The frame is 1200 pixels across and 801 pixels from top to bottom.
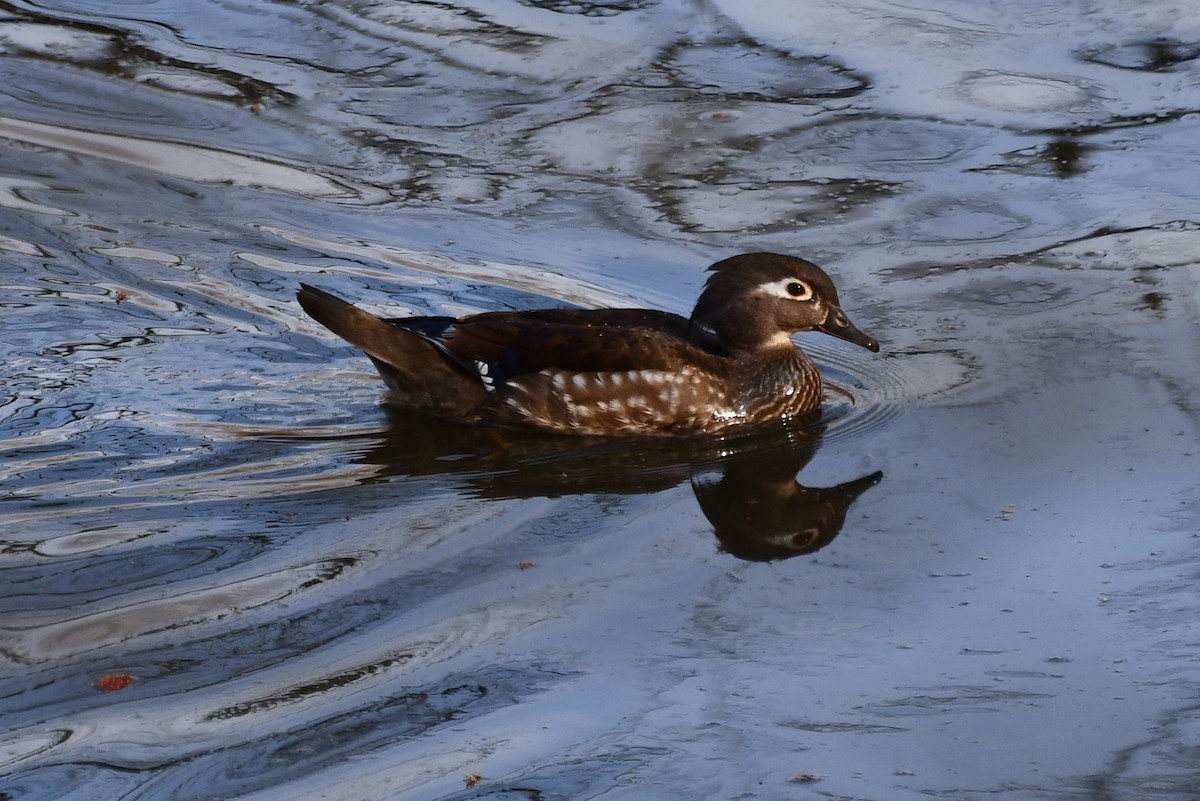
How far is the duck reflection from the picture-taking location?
682 cm

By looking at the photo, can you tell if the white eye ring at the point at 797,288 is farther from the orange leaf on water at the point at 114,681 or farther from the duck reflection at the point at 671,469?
the orange leaf on water at the point at 114,681

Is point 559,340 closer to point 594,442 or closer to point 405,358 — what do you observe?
point 594,442

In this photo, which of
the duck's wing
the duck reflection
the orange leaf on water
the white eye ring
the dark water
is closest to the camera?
the dark water

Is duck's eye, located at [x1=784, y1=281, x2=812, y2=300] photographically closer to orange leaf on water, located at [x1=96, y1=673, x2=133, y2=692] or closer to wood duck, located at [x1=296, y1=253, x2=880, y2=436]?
wood duck, located at [x1=296, y1=253, x2=880, y2=436]

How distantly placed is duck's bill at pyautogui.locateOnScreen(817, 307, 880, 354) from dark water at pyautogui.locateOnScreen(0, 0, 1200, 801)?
29 cm

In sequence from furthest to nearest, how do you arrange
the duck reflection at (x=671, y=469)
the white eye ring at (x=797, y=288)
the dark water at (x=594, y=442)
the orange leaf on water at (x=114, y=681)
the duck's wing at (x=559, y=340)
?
1. the white eye ring at (x=797, y=288)
2. the duck's wing at (x=559, y=340)
3. the duck reflection at (x=671, y=469)
4. the orange leaf on water at (x=114, y=681)
5. the dark water at (x=594, y=442)

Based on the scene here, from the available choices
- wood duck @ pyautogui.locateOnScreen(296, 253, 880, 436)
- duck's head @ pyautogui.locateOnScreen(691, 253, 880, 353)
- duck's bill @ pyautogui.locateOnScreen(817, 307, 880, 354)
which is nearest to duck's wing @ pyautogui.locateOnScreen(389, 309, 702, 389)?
wood duck @ pyautogui.locateOnScreen(296, 253, 880, 436)

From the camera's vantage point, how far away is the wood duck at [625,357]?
8.08 metres

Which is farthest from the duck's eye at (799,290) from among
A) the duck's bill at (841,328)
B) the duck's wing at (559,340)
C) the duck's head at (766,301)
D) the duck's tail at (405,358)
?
the duck's tail at (405,358)

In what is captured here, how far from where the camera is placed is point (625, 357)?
26.5ft

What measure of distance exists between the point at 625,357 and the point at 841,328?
1061mm

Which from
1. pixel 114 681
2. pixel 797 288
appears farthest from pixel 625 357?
pixel 114 681

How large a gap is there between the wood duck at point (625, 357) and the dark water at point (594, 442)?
0.76ft

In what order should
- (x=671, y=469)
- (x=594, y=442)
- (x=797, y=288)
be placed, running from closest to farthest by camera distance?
(x=671, y=469)
(x=594, y=442)
(x=797, y=288)
